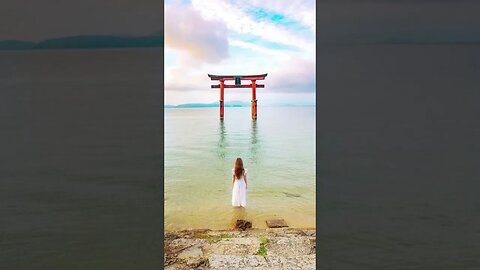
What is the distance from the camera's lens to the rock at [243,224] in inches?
155

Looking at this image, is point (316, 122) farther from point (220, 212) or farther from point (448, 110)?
point (220, 212)

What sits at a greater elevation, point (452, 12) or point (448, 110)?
point (452, 12)

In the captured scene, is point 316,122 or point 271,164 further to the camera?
point 271,164

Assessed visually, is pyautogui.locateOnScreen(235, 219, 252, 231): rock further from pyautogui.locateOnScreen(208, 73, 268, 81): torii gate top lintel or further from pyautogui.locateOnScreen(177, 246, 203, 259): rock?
pyautogui.locateOnScreen(208, 73, 268, 81): torii gate top lintel

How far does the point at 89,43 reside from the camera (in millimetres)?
1208

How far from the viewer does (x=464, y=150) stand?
1254 mm

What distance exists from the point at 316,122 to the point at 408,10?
1.51 ft

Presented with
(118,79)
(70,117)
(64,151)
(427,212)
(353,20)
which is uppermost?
(353,20)

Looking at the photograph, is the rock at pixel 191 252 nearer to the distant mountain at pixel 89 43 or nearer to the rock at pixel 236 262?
the rock at pixel 236 262

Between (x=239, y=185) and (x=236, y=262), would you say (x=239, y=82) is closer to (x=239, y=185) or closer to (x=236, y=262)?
(x=239, y=185)

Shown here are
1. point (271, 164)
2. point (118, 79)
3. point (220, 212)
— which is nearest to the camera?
point (118, 79)

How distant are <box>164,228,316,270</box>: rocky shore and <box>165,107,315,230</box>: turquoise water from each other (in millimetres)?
464

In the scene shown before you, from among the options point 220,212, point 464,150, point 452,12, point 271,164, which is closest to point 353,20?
point 452,12

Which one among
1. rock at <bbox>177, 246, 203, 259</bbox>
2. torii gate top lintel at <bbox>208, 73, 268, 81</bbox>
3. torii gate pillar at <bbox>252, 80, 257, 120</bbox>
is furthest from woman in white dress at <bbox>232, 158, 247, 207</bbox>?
torii gate pillar at <bbox>252, 80, 257, 120</bbox>
